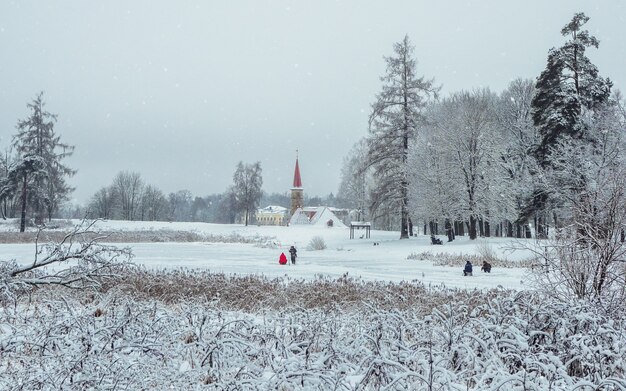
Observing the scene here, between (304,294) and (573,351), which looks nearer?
(573,351)

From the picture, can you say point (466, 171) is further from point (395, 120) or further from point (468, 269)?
point (468, 269)

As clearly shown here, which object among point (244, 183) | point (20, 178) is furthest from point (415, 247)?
point (244, 183)

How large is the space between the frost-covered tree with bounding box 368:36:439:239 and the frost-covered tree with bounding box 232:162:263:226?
3945 cm

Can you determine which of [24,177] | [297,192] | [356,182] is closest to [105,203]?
[297,192]

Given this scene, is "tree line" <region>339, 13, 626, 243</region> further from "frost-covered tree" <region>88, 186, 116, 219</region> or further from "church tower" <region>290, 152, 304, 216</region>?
"frost-covered tree" <region>88, 186, 116, 219</region>

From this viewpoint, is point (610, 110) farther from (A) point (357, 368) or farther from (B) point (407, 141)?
(A) point (357, 368)

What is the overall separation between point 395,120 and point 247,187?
4137 cm

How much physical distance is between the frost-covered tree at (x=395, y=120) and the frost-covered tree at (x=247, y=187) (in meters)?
39.5

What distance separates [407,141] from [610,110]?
45.0 feet

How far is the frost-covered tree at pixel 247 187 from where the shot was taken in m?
73.3

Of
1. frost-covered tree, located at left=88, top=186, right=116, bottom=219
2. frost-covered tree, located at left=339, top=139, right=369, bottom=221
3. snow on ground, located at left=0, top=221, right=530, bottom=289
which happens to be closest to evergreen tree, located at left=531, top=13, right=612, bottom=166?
snow on ground, located at left=0, top=221, right=530, bottom=289

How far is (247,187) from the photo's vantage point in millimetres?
73500

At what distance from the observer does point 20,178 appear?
39938mm

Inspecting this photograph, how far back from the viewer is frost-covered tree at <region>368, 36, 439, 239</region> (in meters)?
35.3
